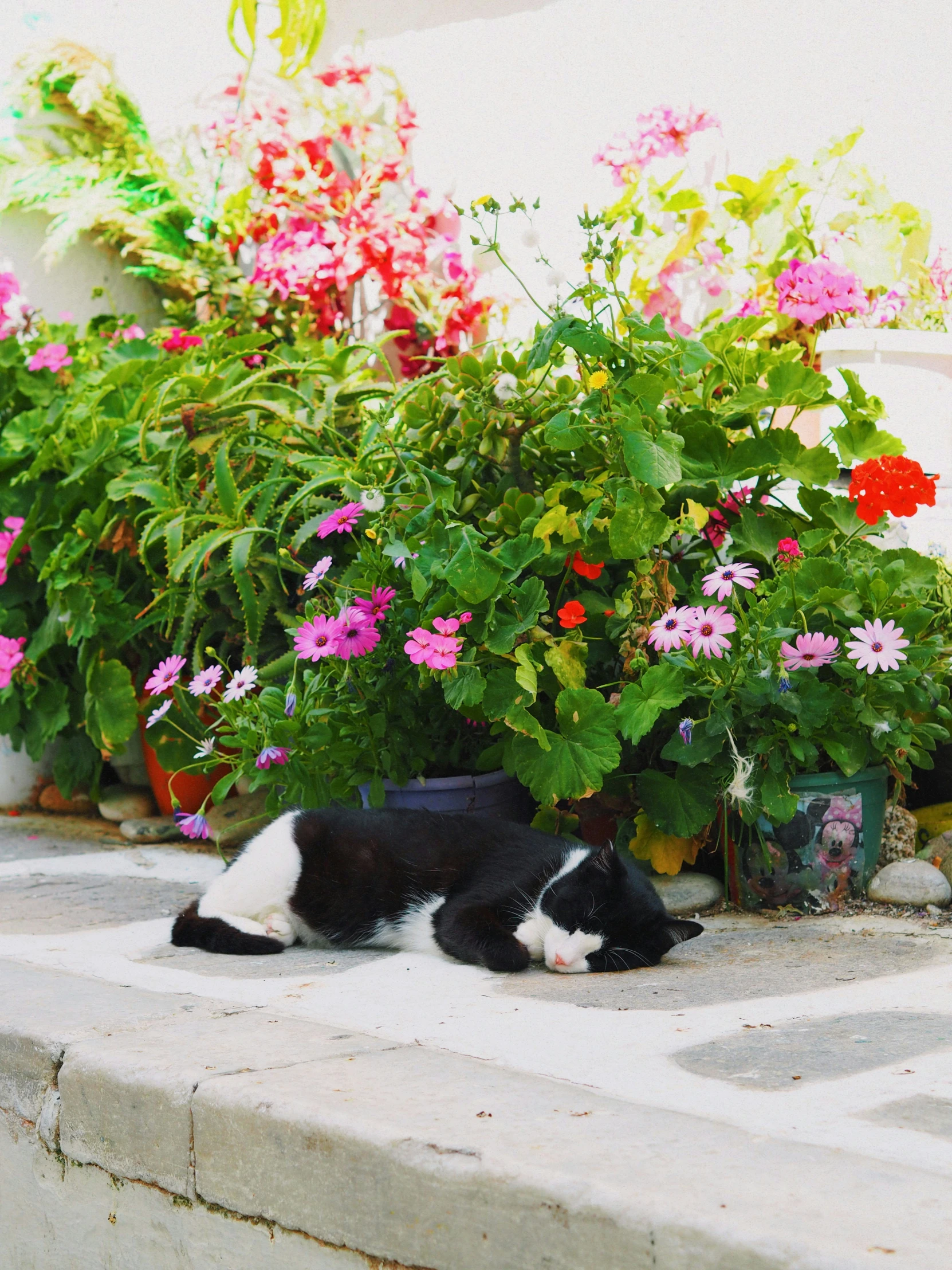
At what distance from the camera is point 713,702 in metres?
2.35

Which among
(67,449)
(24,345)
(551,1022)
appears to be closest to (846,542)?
(551,1022)

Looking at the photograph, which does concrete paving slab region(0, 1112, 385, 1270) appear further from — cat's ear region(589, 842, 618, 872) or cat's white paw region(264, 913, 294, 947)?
cat's ear region(589, 842, 618, 872)

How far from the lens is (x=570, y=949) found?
7.04 feet

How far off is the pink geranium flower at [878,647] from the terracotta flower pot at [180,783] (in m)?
1.94

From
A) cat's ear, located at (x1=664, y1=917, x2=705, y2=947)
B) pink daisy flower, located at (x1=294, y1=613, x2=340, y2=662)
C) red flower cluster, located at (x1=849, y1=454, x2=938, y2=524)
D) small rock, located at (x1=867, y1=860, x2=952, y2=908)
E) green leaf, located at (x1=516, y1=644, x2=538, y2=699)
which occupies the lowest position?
cat's ear, located at (x1=664, y1=917, x2=705, y2=947)

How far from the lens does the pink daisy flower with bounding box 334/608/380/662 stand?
2490 mm

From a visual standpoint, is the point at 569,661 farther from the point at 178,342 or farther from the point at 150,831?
the point at 178,342

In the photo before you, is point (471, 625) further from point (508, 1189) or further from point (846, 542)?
point (508, 1189)

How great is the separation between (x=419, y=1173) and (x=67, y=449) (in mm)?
2861

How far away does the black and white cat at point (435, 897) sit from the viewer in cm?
218

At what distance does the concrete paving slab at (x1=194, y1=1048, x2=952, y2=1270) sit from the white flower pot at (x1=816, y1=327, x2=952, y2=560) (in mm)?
2073

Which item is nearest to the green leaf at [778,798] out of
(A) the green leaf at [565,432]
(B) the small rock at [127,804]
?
(A) the green leaf at [565,432]

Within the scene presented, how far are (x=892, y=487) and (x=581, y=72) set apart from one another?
2448 millimetres

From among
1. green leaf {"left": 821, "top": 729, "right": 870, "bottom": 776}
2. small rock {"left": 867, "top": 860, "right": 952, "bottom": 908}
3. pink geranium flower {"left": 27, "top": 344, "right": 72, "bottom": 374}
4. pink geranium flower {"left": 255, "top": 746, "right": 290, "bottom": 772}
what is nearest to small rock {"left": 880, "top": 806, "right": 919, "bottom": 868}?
small rock {"left": 867, "top": 860, "right": 952, "bottom": 908}
